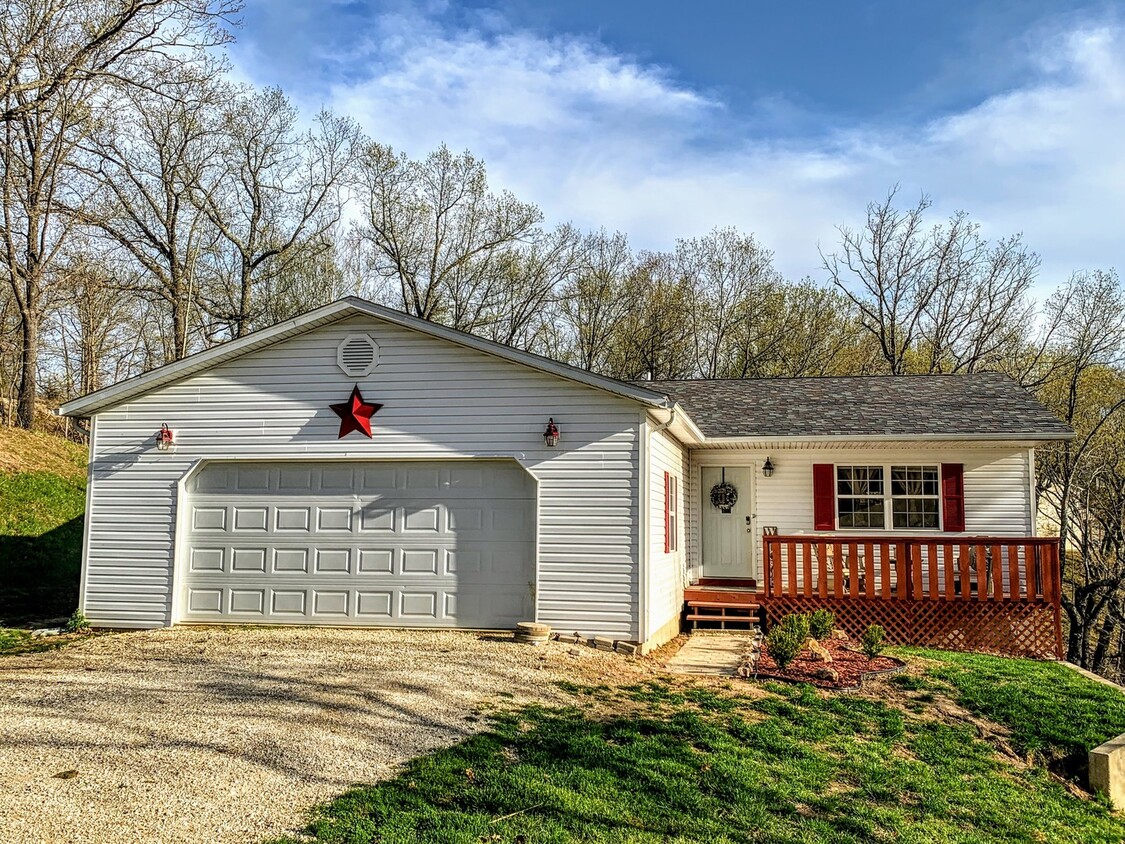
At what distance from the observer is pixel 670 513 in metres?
11.4

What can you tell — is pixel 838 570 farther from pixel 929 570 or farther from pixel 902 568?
pixel 929 570

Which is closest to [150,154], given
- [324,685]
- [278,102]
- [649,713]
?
[278,102]

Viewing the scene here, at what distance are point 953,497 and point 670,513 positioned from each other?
15.6 feet

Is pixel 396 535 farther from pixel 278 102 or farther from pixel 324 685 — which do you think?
pixel 278 102

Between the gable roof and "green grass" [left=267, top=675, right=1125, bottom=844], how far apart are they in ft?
12.5

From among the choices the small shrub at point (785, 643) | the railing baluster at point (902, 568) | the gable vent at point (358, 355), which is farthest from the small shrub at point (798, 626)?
the gable vent at point (358, 355)

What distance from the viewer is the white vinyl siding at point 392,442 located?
31.9 ft

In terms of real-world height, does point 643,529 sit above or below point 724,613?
above

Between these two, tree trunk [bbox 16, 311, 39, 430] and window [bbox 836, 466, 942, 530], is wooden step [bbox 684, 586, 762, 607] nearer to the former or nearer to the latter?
window [bbox 836, 466, 942, 530]

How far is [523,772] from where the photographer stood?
5254mm

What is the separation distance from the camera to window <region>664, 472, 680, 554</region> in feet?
36.2

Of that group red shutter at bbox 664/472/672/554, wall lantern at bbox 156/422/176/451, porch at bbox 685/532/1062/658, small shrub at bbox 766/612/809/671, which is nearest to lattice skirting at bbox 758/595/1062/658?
porch at bbox 685/532/1062/658

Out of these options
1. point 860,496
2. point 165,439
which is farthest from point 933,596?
point 165,439

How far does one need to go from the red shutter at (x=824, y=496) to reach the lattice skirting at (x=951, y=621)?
1.94 metres
